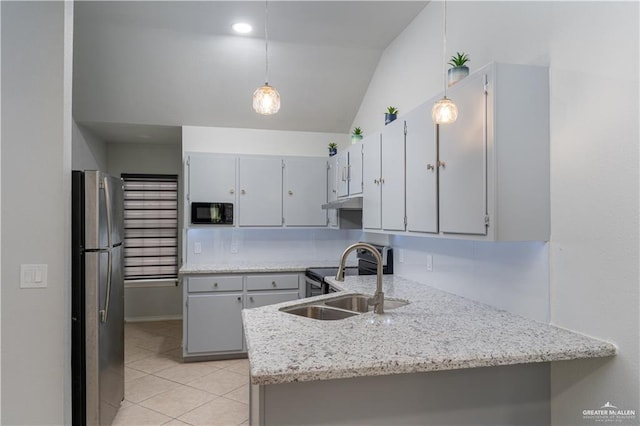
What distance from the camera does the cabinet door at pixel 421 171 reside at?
96.1 inches

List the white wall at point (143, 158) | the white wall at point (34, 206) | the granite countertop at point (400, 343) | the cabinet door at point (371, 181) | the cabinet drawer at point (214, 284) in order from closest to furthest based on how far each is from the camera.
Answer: the granite countertop at point (400, 343) < the white wall at point (34, 206) < the cabinet door at point (371, 181) < the cabinet drawer at point (214, 284) < the white wall at point (143, 158)

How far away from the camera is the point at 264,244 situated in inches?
194

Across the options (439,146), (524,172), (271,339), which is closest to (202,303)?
(271,339)

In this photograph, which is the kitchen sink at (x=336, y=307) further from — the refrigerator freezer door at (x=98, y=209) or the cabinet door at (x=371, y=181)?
the refrigerator freezer door at (x=98, y=209)

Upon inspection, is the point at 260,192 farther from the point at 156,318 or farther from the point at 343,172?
the point at 156,318

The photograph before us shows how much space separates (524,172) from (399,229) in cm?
109

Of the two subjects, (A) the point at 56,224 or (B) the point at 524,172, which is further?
(A) the point at 56,224

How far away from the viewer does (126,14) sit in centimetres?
340

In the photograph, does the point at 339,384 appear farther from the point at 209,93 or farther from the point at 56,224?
the point at 209,93

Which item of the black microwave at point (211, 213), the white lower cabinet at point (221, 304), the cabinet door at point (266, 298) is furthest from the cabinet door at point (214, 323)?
the black microwave at point (211, 213)

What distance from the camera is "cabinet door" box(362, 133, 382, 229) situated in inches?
130

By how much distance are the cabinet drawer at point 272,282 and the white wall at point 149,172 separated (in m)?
2.03

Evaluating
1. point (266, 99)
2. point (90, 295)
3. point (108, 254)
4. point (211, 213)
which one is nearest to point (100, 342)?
point (90, 295)

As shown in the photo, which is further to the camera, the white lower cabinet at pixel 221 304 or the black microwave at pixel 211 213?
the black microwave at pixel 211 213
